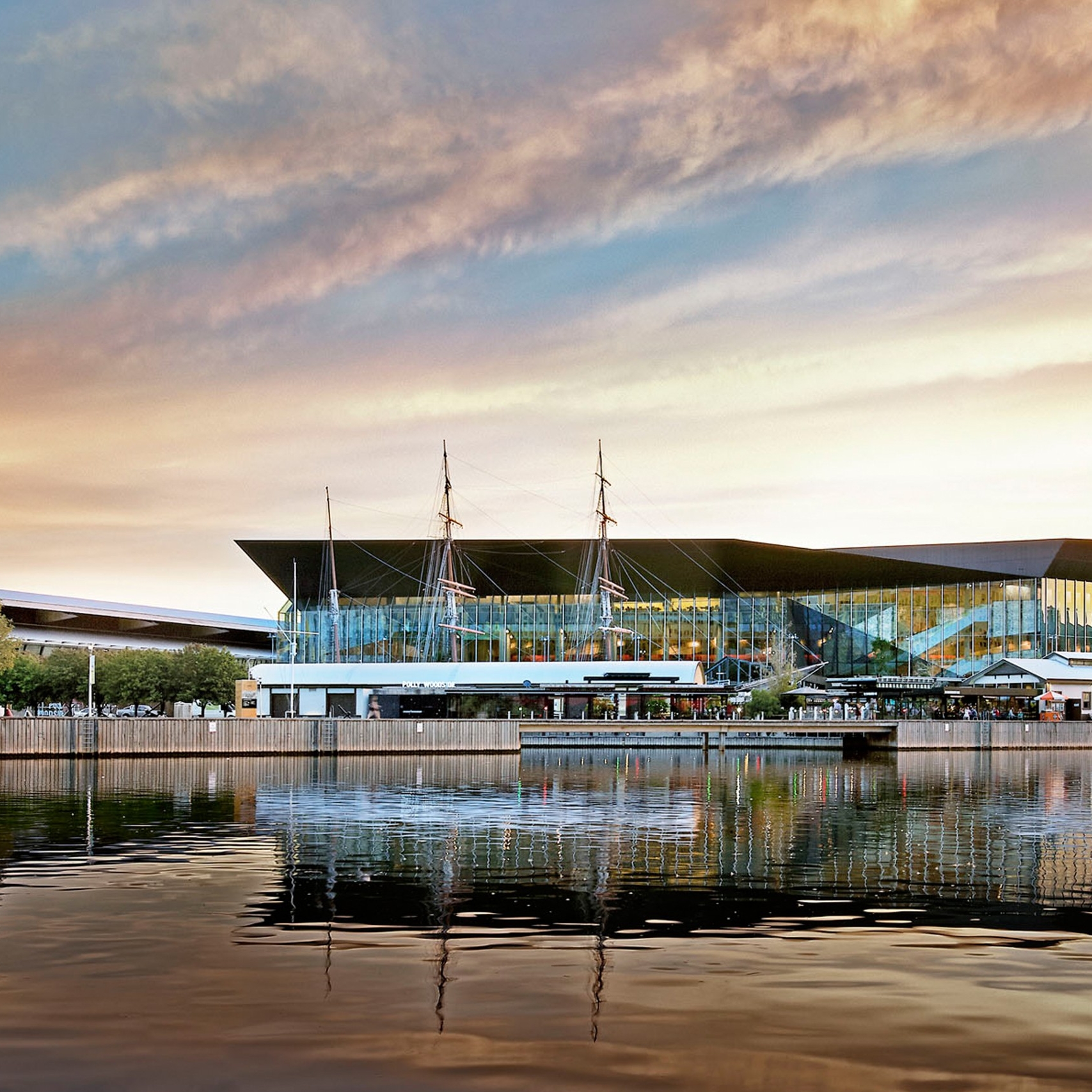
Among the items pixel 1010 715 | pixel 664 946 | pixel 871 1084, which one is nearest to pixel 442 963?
pixel 664 946

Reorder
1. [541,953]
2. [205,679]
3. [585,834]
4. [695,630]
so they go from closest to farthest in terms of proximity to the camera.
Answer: [541,953] < [585,834] < [205,679] < [695,630]

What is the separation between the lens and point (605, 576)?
115 m

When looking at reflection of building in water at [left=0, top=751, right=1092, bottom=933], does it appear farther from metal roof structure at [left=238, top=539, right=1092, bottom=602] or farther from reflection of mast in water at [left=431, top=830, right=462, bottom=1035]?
metal roof structure at [left=238, top=539, right=1092, bottom=602]

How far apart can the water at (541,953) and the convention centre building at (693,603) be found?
268 ft

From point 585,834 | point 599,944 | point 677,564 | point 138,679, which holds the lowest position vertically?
point 585,834

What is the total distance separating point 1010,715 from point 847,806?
2790 inches

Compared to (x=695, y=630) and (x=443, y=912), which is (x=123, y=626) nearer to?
(x=695, y=630)

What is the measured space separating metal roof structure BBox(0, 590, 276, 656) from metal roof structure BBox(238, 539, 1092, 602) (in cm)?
3077

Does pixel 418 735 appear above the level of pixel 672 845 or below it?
below

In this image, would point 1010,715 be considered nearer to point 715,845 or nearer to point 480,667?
point 480,667

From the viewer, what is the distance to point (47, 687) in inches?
4390

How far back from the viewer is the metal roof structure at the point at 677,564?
367 ft

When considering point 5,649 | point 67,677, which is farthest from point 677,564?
point 5,649

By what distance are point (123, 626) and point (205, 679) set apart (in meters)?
77.6
